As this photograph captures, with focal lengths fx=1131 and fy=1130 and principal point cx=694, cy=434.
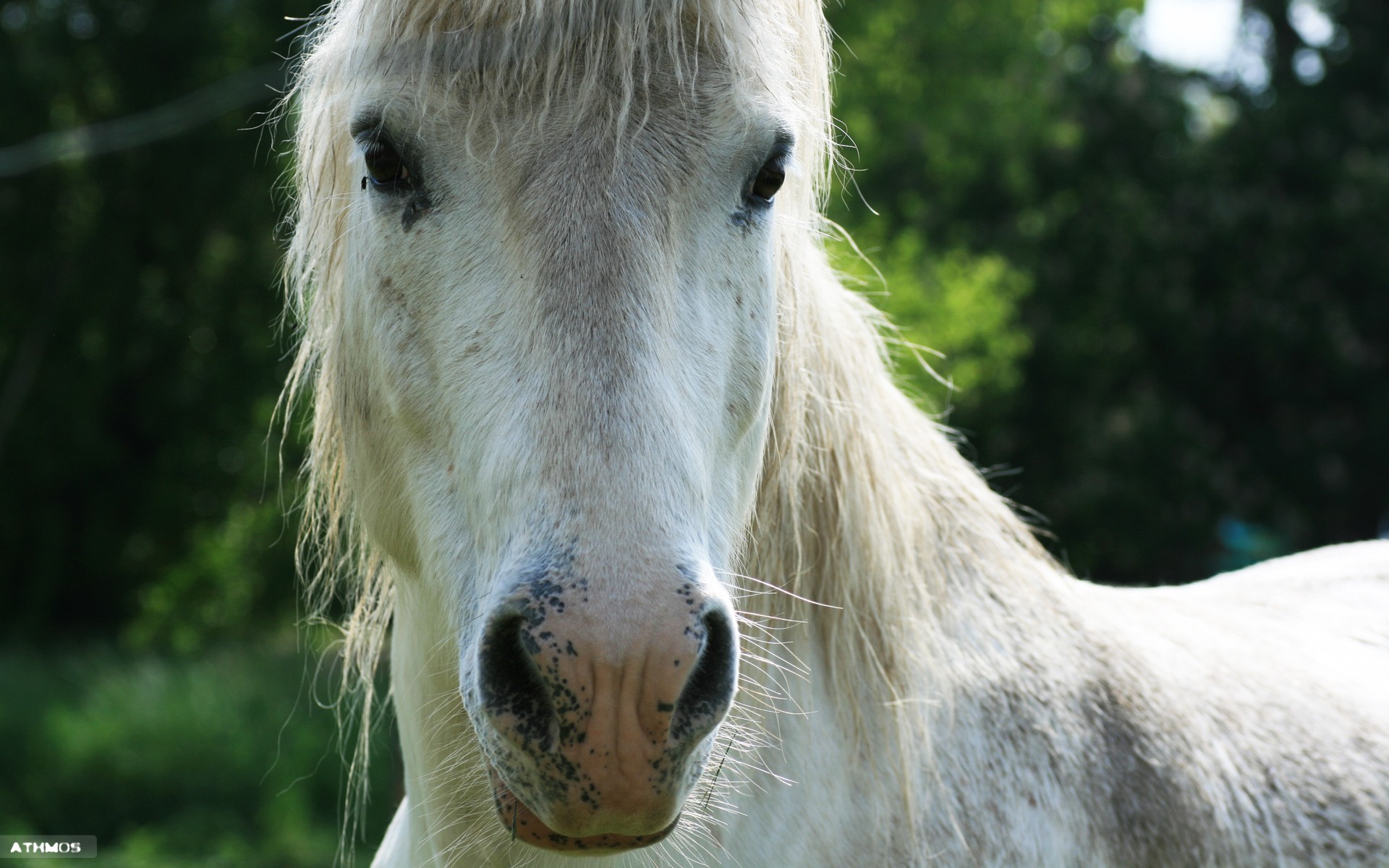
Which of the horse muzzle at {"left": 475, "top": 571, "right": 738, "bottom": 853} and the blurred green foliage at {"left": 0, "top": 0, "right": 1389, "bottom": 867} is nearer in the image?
the horse muzzle at {"left": 475, "top": 571, "right": 738, "bottom": 853}

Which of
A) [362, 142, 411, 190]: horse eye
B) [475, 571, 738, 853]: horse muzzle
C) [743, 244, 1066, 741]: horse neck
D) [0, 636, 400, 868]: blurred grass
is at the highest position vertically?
[362, 142, 411, 190]: horse eye

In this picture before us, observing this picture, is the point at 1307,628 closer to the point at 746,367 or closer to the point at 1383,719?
the point at 1383,719

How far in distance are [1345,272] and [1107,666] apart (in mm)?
21209

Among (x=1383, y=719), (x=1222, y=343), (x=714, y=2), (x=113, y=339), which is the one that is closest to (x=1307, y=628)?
(x=1383, y=719)

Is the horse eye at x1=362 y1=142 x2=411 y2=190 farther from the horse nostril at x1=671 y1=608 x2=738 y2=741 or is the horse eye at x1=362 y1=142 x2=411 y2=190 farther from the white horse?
the horse nostril at x1=671 y1=608 x2=738 y2=741

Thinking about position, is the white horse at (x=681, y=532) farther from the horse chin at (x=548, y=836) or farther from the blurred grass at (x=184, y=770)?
the blurred grass at (x=184, y=770)

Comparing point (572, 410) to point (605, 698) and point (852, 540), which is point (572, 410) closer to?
point (605, 698)

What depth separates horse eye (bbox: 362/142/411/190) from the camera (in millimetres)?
1687

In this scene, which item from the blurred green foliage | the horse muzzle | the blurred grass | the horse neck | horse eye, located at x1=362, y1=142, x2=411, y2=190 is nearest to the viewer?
the horse muzzle

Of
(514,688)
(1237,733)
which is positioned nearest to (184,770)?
(1237,733)

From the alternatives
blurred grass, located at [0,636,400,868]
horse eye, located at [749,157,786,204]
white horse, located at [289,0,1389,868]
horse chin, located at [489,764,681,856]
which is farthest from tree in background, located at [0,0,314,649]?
horse chin, located at [489,764,681,856]

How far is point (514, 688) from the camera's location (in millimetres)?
1354

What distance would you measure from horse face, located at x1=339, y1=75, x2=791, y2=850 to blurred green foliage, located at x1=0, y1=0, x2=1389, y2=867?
1.12m

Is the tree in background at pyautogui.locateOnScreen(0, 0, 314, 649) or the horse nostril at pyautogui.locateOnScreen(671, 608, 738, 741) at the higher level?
the tree in background at pyautogui.locateOnScreen(0, 0, 314, 649)
